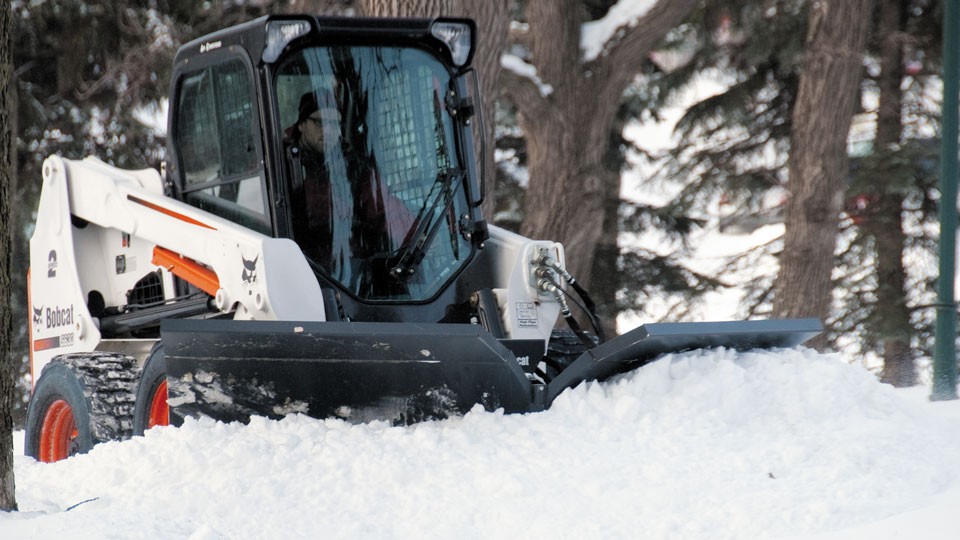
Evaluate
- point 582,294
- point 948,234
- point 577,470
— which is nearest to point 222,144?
point 582,294

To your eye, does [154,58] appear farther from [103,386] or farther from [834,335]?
[834,335]

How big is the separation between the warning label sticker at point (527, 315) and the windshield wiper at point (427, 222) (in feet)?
2.05

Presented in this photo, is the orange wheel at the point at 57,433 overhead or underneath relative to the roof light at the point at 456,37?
underneath

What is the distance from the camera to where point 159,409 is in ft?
19.3

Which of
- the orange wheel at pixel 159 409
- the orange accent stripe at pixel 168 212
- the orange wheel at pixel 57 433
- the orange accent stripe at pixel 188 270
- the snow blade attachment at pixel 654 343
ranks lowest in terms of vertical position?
the orange wheel at pixel 57 433

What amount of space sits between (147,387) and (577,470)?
2358mm

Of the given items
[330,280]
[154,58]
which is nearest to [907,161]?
[154,58]

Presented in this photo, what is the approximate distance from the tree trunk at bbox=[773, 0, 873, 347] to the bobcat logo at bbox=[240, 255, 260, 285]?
7.71 meters

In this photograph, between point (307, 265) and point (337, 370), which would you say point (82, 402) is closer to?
point (307, 265)

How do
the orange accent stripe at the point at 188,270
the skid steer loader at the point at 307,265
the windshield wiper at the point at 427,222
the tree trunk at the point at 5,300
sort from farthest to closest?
the windshield wiper at the point at 427,222
the orange accent stripe at the point at 188,270
the skid steer loader at the point at 307,265
the tree trunk at the point at 5,300

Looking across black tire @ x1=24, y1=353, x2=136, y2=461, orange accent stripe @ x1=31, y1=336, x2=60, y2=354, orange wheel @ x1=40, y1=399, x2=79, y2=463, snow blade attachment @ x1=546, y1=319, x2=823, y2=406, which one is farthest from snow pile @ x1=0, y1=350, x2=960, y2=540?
orange accent stripe @ x1=31, y1=336, x2=60, y2=354

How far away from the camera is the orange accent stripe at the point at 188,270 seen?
5906 mm

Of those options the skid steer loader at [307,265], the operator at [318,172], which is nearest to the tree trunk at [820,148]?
the skid steer loader at [307,265]

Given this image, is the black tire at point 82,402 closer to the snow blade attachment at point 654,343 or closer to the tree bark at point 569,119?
the snow blade attachment at point 654,343
